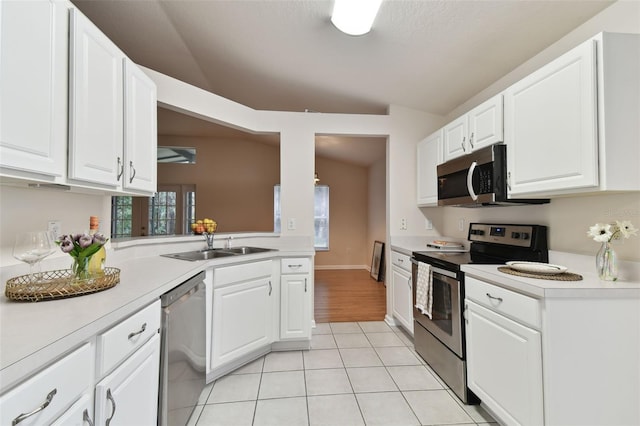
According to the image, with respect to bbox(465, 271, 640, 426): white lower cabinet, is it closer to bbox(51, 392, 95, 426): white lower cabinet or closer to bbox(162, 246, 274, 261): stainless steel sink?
bbox(51, 392, 95, 426): white lower cabinet

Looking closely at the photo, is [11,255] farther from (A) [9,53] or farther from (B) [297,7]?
(B) [297,7]

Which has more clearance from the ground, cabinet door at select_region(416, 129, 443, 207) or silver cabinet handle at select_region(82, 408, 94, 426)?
cabinet door at select_region(416, 129, 443, 207)

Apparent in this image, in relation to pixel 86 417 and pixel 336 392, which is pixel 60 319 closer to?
pixel 86 417

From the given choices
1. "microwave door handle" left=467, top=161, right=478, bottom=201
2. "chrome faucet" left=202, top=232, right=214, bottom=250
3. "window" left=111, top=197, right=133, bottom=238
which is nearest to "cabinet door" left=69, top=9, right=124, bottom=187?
"chrome faucet" left=202, top=232, right=214, bottom=250

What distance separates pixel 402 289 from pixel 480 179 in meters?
1.35

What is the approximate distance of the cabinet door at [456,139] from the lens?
7.68 ft

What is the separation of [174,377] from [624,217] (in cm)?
249

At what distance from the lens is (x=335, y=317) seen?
3422 mm

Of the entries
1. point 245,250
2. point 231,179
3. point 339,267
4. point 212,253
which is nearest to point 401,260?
point 245,250

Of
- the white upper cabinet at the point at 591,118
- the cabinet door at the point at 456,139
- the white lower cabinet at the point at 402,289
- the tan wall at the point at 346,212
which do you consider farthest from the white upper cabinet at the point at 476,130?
the tan wall at the point at 346,212

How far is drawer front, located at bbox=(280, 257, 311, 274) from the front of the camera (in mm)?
2547

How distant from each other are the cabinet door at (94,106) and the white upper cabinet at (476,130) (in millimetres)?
2374

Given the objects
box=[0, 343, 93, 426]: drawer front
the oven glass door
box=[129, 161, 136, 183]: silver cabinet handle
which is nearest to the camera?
box=[0, 343, 93, 426]: drawer front

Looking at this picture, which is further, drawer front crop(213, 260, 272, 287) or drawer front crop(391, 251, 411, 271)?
drawer front crop(391, 251, 411, 271)
